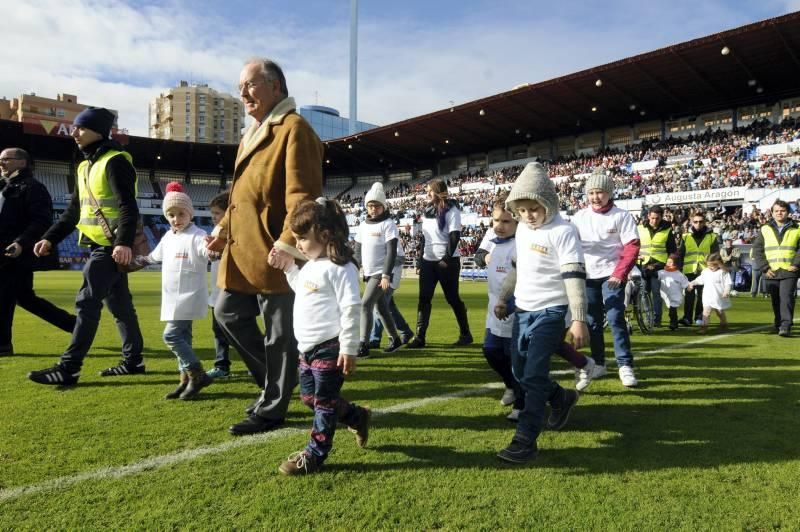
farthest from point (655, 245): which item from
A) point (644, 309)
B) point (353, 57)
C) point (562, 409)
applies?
point (353, 57)

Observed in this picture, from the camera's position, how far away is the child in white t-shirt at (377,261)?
598 centimetres

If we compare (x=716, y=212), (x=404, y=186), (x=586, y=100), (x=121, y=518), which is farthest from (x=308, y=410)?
(x=404, y=186)

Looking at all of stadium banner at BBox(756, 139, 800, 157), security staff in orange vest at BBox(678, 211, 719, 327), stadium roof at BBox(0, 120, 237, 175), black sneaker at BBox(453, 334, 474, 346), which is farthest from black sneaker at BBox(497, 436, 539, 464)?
stadium roof at BBox(0, 120, 237, 175)

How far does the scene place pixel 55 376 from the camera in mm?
4285

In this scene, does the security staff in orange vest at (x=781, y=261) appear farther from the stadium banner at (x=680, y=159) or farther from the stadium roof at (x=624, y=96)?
the stadium banner at (x=680, y=159)

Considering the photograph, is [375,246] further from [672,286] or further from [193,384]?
[672,286]

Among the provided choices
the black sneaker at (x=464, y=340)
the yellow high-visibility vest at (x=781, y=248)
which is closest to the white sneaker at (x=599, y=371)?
the black sneaker at (x=464, y=340)

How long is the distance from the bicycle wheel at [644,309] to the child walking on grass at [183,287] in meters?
6.10

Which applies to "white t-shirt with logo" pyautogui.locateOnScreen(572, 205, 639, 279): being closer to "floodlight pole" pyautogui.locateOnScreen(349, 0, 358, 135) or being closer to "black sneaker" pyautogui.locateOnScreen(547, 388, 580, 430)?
"black sneaker" pyautogui.locateOnScreen(547, 388, 580, 430)

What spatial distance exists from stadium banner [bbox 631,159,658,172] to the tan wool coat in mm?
32227

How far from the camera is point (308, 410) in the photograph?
12.3 feet

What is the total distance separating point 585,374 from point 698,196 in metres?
Result: 24.9

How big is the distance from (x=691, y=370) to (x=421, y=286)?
118 inches

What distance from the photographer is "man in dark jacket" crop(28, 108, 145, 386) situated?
4.31 m
